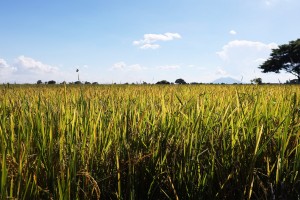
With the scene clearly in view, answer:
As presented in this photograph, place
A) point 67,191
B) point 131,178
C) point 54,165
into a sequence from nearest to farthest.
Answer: point 67,191 < point 54,165 < point 131,178

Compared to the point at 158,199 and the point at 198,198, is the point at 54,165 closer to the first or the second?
the point at 158,199

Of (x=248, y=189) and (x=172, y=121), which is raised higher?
(x=172, y=121)

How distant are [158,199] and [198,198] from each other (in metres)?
0.22

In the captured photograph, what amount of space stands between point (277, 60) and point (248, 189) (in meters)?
48.7

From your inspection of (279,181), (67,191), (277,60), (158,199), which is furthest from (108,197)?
(277,60)

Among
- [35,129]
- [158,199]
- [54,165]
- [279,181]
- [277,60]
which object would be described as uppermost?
[277,60]

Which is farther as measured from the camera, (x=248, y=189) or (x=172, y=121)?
(x=172, y=121)

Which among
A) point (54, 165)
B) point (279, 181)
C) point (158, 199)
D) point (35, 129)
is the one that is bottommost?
point (158, 199)

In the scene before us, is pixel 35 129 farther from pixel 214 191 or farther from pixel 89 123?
pixel 214 191

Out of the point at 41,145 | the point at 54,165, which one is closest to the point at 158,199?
the point at 54,165

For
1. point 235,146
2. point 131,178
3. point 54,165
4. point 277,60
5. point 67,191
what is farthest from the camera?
point 277,60

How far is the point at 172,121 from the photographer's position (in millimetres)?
2023

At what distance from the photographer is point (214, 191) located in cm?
169

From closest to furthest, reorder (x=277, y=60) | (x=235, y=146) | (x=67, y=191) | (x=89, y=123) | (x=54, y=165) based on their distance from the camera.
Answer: (x=67, y=191), (x=54, y=165), (x=235, y=146), (x=89, y=123), (x=277, y=60)
